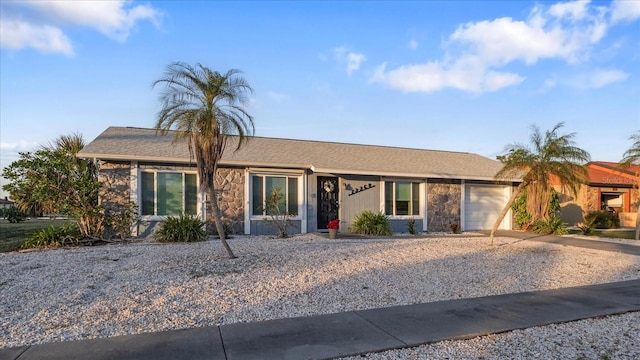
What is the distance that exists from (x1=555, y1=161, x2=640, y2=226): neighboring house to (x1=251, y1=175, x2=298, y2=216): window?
→ 15728mm

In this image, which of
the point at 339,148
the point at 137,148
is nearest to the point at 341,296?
the point at 137,148

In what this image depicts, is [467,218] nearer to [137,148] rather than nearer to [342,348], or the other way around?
[137,148]

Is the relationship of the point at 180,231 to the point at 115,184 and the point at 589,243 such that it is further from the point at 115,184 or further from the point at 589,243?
the point at 589,243

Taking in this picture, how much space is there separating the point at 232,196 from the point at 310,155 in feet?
12.5

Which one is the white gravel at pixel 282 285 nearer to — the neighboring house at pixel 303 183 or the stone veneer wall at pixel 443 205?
the neighboring house at pixel 303 183

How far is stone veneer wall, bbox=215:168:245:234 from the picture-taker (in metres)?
14.2

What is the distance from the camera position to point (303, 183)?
15.3m

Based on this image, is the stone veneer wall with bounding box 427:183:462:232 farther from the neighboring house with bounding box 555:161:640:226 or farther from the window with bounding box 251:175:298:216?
the neighboring house with bounding box 555:161:640:226

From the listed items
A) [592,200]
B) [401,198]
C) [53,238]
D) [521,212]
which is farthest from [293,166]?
[592,200]

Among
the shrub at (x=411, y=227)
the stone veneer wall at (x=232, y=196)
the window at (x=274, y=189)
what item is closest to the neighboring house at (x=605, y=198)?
the shrub at (x=411, y=227)

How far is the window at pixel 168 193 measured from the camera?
44.2 feet

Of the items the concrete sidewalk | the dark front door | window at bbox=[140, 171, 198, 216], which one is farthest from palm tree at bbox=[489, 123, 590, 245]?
window at bbox=[140, 171, 198, 216]

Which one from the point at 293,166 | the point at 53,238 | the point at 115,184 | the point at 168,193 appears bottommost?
the point at 53,238

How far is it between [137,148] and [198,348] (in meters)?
10.7
